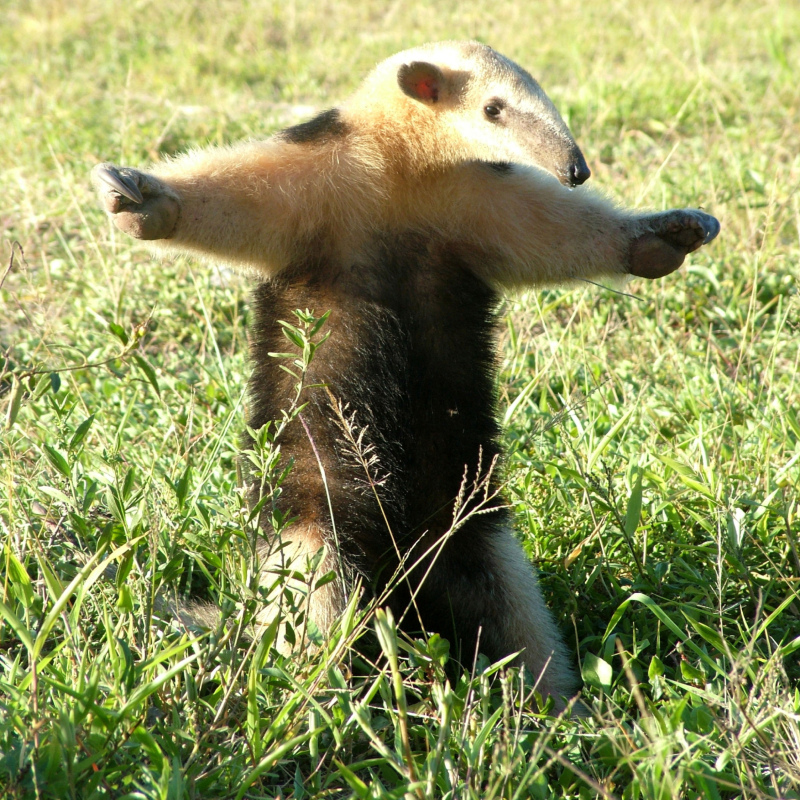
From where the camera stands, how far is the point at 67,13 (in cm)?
1004

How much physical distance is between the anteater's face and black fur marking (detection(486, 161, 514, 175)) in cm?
6

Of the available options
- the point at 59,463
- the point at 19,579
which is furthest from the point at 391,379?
the point at 19,579

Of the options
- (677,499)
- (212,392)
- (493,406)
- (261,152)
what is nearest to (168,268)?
(212,392)

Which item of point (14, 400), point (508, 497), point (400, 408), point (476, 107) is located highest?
point (476, 107)

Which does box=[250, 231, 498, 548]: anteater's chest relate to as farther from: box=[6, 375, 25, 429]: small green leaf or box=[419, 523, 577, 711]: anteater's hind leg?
box=[6, 375, 25, 429]: small green leaf

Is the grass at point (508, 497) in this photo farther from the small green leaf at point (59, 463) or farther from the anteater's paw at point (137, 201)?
the anteater's paw at point (137, 201)

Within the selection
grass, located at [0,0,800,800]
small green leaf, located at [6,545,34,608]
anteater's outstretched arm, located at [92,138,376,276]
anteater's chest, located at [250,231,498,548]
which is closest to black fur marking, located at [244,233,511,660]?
anteater's chest, located at [250,231,498,548]

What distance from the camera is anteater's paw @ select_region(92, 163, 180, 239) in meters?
2.69

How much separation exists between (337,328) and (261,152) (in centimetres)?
62

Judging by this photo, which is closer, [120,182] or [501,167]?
[120,182]

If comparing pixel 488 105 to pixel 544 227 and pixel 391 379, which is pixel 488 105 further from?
pixel 391 379

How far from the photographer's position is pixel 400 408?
3.00m

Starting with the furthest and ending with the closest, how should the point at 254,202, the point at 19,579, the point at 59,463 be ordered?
the point at 254,202 → the point at 59,463 → the point at 19,579

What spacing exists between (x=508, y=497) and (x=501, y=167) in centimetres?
132
